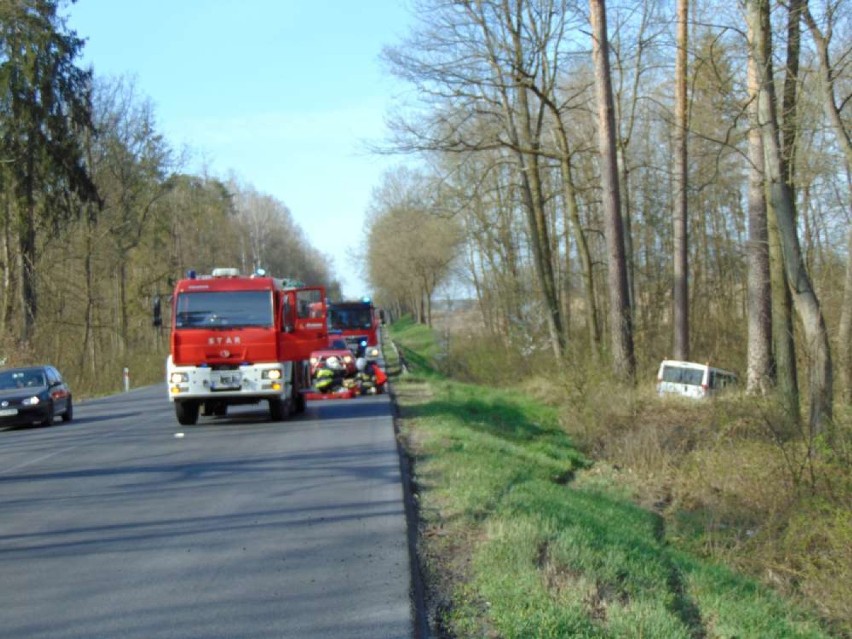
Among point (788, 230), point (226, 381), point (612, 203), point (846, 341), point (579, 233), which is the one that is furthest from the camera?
point (579, 233)

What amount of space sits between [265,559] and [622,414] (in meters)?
11.9

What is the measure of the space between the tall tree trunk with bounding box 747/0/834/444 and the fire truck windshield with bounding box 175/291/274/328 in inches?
360

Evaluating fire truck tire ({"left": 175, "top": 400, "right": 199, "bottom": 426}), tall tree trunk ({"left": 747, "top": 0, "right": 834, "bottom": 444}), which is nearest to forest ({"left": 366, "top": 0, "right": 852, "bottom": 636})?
tall tree trunk ({"left": 747, "top": 0, "right": 834, "bottom": 444})

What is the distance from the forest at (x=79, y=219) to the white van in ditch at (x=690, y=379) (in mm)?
11896

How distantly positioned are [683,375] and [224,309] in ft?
36.8

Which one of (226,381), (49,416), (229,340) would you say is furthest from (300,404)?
(49,416)

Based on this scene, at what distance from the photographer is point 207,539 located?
903cm

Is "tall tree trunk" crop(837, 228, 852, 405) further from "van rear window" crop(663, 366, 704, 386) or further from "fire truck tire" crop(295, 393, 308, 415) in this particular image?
"fire truck tire" crop(295, 393, 308, 415)

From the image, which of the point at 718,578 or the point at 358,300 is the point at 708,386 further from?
the point at 358,300

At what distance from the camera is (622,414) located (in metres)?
19.0

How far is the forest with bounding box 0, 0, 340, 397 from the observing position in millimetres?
36031

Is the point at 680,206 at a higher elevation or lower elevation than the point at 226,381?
higher

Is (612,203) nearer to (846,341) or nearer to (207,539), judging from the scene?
(846,341)

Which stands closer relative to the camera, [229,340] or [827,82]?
[827,82]
